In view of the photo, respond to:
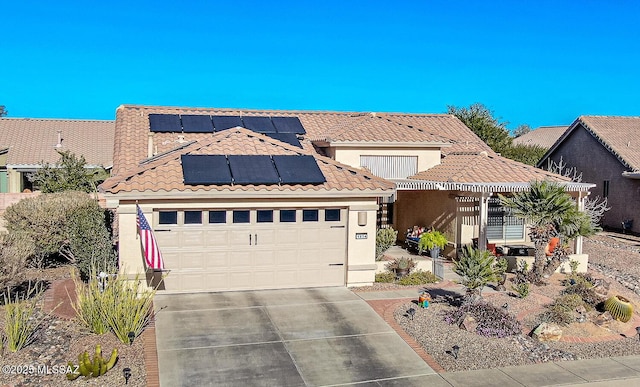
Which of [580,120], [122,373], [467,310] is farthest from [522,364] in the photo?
[580,120]

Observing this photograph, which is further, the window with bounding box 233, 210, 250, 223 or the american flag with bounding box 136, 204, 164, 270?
the window with bounding box 233, 210, 250, 223

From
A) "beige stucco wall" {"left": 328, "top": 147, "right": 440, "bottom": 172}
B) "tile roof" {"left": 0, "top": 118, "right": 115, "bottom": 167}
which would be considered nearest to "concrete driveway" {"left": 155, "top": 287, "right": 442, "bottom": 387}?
"beige stucco wall" {"left": 328, "top": 147, "right": 440, "bottom": 172}

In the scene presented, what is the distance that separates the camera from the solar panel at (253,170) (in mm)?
15477

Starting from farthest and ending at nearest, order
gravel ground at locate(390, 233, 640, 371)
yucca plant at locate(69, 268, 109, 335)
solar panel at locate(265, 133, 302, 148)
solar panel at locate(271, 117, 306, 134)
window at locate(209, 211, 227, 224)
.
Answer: solar panel at locate(271, 117, 306, 134), solar panel at locate(265, 133, 302, 148), window at locate(209, 211, 227, 224), yucca plant at locate(69, 268, 109, 335), gravel ground at locate(390, 233, 640, 371)

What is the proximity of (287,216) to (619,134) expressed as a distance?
24.0 metres

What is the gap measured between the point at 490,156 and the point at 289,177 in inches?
383

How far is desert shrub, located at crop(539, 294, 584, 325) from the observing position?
13812mm

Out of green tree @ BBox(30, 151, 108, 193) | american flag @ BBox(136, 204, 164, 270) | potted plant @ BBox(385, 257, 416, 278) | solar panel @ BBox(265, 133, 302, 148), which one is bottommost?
potted plant @ BBox(385, 257, 416, 278)

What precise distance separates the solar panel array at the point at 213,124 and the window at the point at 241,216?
6.98 meters

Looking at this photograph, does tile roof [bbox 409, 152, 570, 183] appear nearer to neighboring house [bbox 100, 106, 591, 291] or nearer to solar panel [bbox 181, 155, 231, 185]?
neighboring house [bbox 100, 106, 591, 291]

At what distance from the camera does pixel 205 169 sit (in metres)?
15.6

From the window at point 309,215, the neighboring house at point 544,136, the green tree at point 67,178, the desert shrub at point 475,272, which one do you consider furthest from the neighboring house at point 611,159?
the neighboring house at point 544,136

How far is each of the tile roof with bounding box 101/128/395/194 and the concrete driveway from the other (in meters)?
2.73

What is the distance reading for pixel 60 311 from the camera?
13.6 meters
